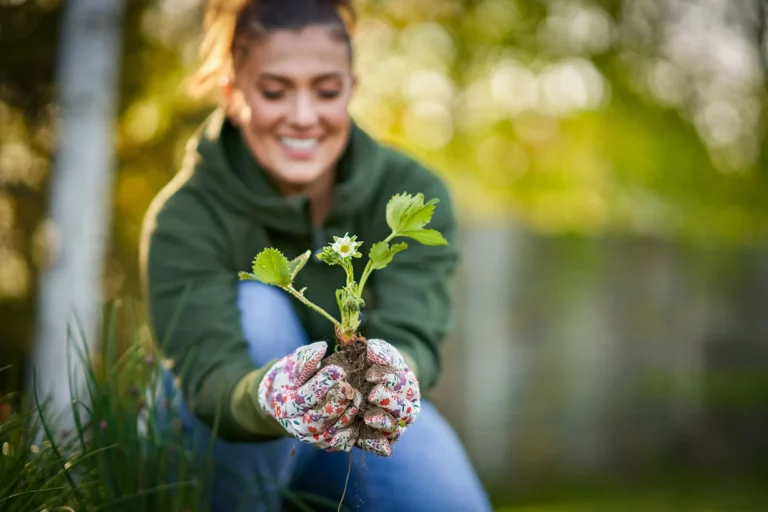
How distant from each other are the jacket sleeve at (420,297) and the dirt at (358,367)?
1.29 ft

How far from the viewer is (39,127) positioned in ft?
11.6

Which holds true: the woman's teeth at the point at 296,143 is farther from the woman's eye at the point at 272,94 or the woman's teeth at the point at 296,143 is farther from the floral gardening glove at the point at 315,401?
the floral gardening glove at the point at 315,401

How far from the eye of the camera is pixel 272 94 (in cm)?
175

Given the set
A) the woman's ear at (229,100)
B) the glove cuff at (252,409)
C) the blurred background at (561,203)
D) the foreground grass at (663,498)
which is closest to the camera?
the glove cuff at (252,409)

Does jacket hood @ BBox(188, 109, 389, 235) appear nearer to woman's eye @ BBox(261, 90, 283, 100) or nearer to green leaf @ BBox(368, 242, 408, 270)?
woman's eye @ BBox(261, 90, 283, 100)

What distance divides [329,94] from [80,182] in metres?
1.84

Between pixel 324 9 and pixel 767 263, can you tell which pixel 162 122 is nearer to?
pixel 324 9

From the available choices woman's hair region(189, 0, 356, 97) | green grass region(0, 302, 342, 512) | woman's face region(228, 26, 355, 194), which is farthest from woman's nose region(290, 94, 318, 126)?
green grass region(0, 302, 342, 512)

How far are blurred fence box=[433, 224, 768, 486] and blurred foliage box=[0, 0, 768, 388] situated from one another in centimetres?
23

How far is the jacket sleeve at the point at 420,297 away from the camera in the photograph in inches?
66.4

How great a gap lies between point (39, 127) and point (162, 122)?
1.73 feet

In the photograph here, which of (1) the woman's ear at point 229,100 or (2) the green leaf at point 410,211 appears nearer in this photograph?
(2) the green leaf at point 410,211

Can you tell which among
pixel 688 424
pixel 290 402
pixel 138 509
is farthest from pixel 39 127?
pixel 688 424

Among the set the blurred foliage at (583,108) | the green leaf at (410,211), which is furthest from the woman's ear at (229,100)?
the blurred foliage at (583,108)
